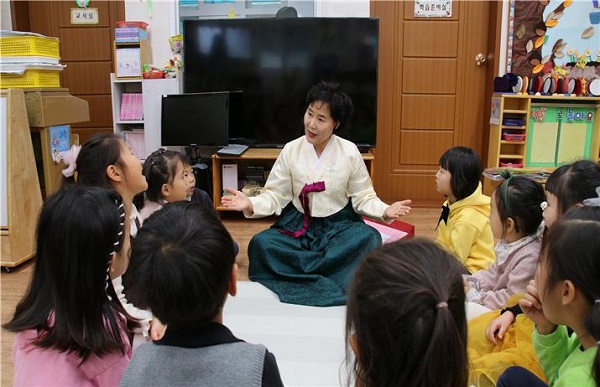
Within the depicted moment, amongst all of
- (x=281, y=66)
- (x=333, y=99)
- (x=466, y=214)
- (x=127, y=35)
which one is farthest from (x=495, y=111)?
(x=127, y=35)

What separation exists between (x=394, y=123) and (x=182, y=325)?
3841 millimetres

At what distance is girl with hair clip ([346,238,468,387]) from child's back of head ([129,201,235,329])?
24cm

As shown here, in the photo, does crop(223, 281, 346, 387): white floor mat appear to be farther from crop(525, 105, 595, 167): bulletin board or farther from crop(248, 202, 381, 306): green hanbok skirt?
crop(525, 105, 595, 167): bulletin board

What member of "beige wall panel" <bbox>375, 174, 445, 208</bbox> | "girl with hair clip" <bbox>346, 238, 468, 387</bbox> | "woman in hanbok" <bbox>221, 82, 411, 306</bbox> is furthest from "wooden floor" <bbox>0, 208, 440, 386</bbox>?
"girl with hair clip" <bbox>346, 238, 468, 387</bbox>

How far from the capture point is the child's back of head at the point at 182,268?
0.86m

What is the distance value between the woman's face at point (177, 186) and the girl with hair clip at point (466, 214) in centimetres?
115

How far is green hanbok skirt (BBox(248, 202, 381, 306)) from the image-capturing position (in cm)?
245

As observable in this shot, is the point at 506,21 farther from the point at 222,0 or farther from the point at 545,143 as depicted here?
the point at 222,0

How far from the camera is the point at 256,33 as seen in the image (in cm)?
414

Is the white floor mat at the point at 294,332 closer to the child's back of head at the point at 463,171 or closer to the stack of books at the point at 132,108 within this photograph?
the child's back of head at the point at 463,171

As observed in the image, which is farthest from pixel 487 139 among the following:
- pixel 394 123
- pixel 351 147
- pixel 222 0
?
pixel 222 0

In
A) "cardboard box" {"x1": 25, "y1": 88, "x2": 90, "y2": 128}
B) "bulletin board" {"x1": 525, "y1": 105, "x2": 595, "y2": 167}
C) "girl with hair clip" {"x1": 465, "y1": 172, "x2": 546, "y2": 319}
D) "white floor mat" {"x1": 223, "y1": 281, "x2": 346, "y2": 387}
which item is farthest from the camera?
"bulletin board" {"x1": 525, "y1": 105, "x2": 595, "y2": 167}

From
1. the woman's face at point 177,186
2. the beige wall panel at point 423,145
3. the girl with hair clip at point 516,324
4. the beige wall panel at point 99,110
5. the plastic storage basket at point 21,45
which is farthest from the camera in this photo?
the beige wall panel at point 99,110

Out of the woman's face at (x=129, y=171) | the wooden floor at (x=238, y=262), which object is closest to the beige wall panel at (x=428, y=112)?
the wooden floor at (x=238, y=262)
